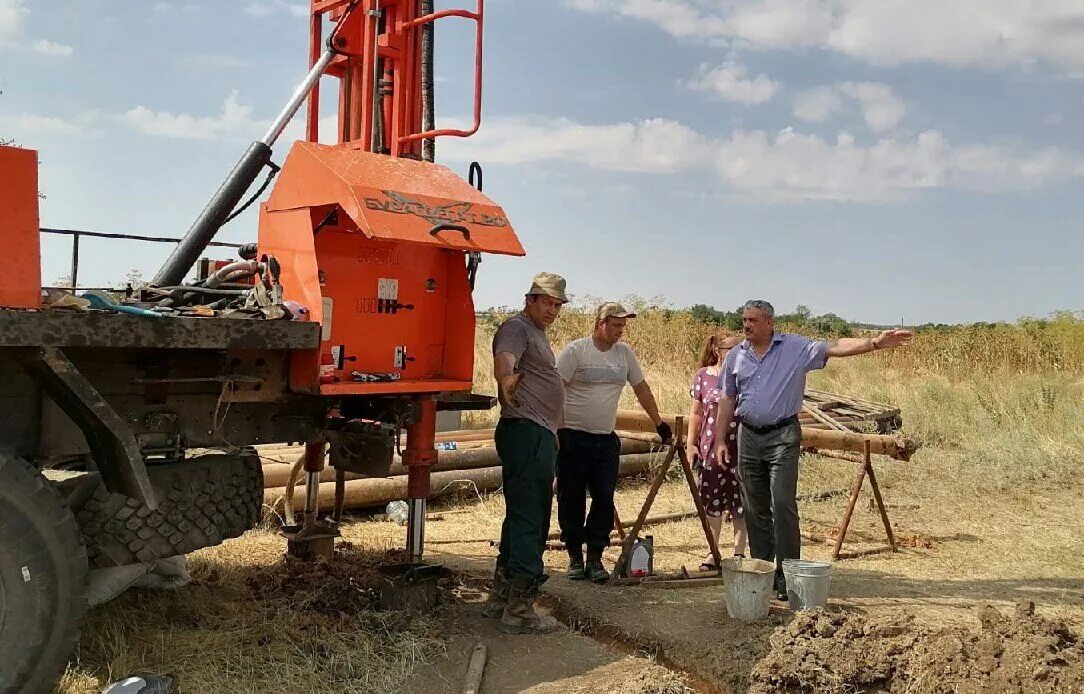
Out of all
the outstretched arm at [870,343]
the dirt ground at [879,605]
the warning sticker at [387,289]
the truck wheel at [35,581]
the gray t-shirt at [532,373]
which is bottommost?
the dirt ground at [879,605]

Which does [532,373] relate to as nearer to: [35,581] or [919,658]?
[919,658]

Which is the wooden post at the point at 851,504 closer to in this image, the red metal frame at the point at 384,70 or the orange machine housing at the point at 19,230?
the red metal frame at the point at 384,70

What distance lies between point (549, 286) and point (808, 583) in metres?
2.30

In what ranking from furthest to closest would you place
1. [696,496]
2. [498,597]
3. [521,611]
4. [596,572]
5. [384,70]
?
[596,572] → [696,496] → [384,70] → [498,597] → [521,611]

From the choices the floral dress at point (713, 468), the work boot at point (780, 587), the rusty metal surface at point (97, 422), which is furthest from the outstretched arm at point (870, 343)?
the rusty metal surface at point (97, 422)

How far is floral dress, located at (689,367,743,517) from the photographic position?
6.66 metres

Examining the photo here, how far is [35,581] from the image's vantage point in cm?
351

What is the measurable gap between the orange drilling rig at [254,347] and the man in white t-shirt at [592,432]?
42.4 inches

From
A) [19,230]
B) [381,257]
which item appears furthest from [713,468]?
[19,230]

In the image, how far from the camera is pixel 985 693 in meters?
4.13

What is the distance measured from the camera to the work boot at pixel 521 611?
5113 mm

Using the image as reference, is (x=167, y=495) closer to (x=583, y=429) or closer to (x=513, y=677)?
(x=513, y=677)

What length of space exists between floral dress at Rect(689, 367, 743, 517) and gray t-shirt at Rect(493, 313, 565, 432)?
5.47ft

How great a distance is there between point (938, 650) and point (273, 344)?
11.4 ft
